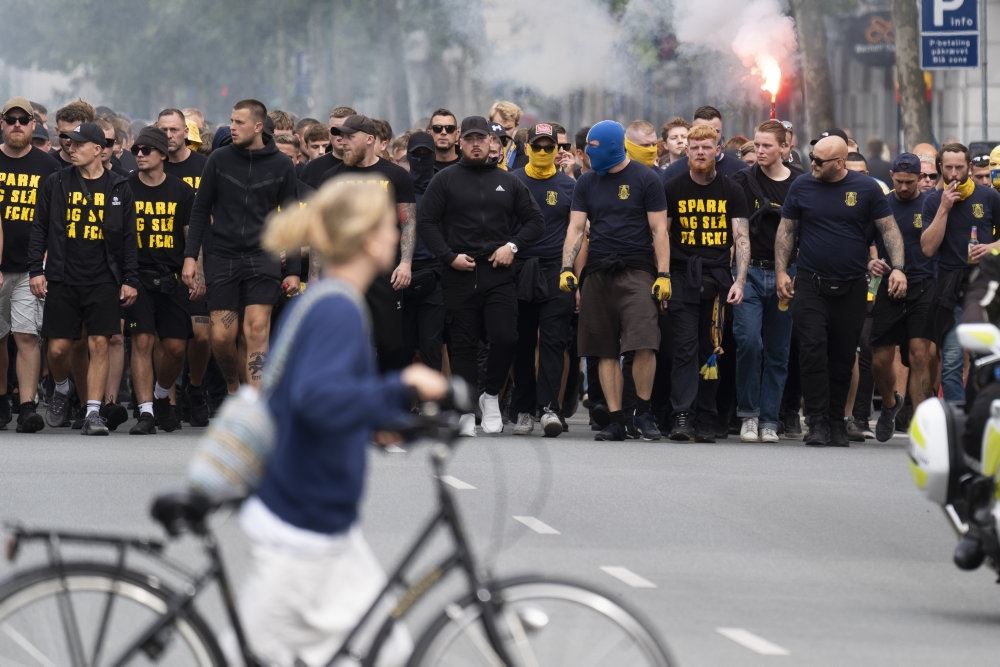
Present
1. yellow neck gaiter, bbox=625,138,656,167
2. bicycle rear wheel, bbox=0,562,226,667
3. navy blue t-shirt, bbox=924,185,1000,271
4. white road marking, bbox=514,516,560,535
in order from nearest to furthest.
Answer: bicycle rear wheel, bbox=0,562,226,667 < white road marking, bbox=514,516,560,535 < navy blue t-shirt, bbox=924,185,1000,271 < yellow neck gaiter, bbox=625,138,656,167

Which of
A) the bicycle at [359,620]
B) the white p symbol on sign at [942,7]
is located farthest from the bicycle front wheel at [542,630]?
the white p symbol on sign at [942,7]

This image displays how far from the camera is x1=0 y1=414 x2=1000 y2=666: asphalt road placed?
28.1ft

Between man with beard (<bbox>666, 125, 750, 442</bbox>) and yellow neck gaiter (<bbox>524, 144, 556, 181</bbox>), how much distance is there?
111 centimetres

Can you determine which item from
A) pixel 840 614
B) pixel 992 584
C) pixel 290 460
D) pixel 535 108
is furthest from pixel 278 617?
pixel 535 108

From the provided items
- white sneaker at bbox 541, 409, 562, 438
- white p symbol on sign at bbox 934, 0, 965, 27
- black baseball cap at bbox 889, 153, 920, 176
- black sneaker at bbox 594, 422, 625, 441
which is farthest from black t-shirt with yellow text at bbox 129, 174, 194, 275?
white p symbol on sign at bbox 934, 0, 965, 27

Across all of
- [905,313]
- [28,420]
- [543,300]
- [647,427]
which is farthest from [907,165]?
[28,420]

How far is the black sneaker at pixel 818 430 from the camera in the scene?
1584cm

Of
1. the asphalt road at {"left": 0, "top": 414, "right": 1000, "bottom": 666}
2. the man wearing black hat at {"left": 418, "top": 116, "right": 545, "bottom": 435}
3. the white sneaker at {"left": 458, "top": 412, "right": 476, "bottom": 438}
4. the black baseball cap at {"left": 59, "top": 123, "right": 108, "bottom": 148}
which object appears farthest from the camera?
the man wearing black hat at {"left": 418, "top": 116, "right": 545, "bottom": 435}

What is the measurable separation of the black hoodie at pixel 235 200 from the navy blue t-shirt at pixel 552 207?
6.54 ft

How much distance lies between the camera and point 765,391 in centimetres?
1617

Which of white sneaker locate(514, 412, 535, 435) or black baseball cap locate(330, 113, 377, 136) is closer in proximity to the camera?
black baseball cap locate(330, 113, 377, 136)

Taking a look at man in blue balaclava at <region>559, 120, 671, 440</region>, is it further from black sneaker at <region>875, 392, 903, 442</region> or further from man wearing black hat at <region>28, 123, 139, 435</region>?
man wearing black hat at <region>28, 123, 139, 435</region>

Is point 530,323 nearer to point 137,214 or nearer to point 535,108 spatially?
point 137,214

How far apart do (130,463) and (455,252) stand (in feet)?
10.5
